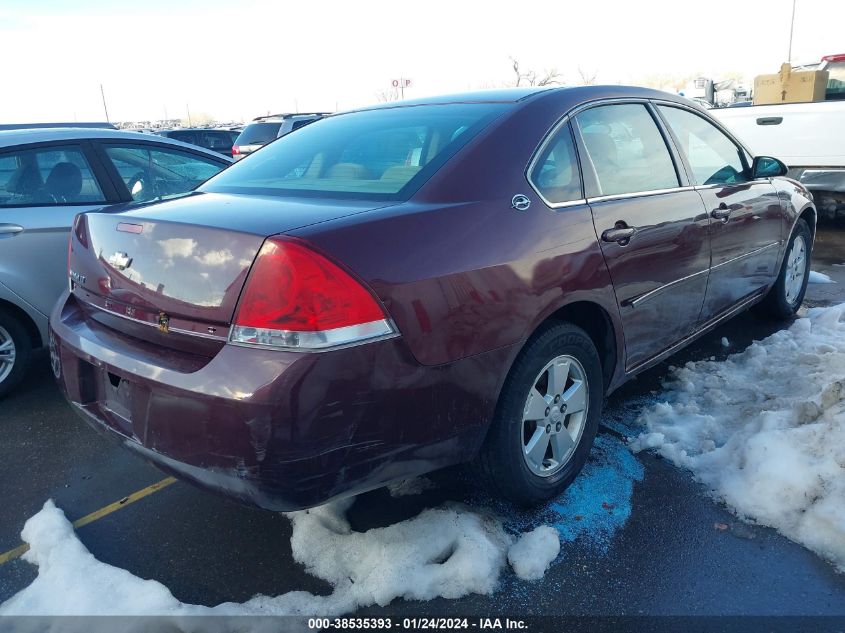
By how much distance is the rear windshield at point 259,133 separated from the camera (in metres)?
14.6

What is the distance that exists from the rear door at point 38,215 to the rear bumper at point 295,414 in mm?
2041

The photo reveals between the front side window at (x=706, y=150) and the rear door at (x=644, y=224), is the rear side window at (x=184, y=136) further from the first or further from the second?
the rear door at (x=644, y=224)

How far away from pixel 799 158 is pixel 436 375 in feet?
24.3

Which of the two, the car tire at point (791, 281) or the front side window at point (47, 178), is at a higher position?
the front side window at point (47, 178)

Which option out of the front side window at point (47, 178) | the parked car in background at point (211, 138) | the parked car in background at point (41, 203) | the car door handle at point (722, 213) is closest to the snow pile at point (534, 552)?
the car door handle at point (722, 213)

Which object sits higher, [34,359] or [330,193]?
[330,193]

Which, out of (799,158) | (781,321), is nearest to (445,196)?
(781,321)

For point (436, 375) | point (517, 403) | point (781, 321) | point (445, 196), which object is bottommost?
point (781, 321)

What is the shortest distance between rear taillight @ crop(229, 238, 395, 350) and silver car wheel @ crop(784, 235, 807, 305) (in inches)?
156

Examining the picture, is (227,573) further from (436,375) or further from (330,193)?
(330,193)

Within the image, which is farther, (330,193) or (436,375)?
(330,193)

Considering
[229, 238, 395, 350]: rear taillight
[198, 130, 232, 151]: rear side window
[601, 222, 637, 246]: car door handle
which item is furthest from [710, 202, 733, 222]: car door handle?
[198, 130, 232, 151]: rear side window

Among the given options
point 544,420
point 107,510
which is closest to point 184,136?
point 107,510

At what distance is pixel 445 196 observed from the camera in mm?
2357
